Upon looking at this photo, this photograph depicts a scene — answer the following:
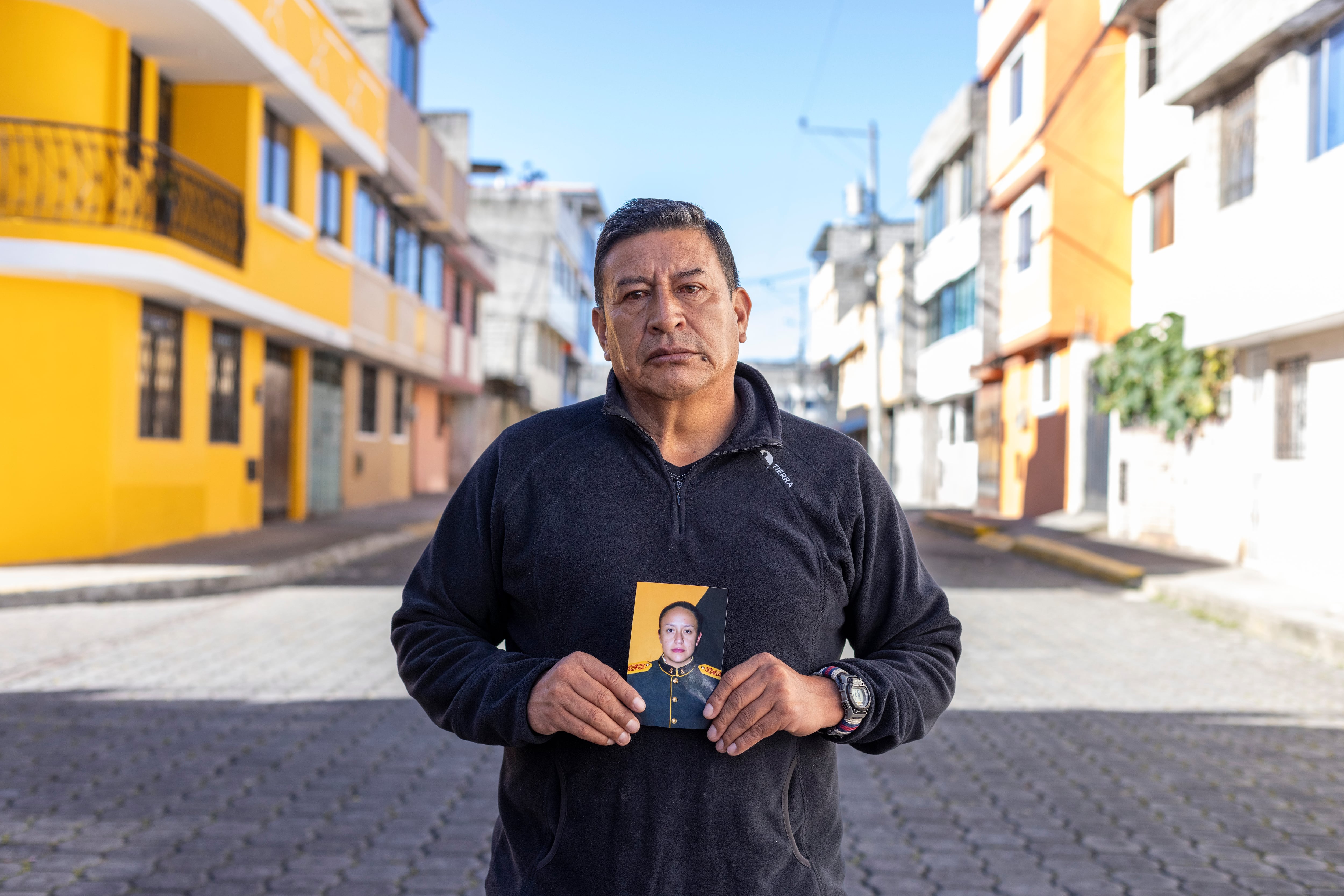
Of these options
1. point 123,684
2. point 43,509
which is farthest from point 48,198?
point 123,684

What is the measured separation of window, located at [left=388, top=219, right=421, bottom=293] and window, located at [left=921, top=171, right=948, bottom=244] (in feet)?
46.8

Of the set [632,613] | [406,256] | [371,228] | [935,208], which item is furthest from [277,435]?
[935,208]

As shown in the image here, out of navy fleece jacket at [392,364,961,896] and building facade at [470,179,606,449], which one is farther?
building facade at [470,179,606,449]

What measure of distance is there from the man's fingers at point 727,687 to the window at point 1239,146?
1470cm

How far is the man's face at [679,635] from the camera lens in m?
1.85

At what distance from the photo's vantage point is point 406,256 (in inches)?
1068

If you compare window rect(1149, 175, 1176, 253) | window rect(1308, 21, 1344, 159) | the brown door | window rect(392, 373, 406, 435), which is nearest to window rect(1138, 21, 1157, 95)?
window rect(1149, 175, 1176, 253)

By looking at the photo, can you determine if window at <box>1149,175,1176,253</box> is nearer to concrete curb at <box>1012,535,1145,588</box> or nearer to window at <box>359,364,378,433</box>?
concrete curb at <box>1012,535,1145,588</box>

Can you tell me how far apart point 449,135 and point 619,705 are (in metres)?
34.8

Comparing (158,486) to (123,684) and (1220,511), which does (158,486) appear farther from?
(1220,511)

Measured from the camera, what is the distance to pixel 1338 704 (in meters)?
7.61

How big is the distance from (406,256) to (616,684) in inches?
1041

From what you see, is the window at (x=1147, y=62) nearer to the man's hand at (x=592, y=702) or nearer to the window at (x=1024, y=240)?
the window at (x=1024, y=240)

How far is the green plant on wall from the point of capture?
1645cm
